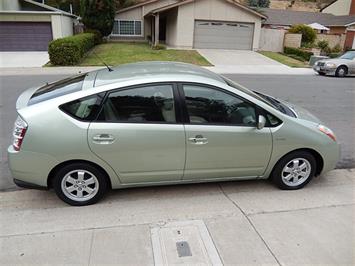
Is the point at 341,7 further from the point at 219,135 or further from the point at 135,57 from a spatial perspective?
the point at 219,135

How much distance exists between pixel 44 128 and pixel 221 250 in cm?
209

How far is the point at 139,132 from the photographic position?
10.5 feet

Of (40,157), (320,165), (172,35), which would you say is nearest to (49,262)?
(40,157)

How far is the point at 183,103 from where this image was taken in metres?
3.32

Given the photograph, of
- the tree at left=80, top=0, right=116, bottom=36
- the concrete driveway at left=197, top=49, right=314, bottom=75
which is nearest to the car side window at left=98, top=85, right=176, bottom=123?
the concrete driveway at left=197, top=49, right=314, bottom=75

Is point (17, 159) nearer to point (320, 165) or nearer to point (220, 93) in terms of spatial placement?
point (220, 93)

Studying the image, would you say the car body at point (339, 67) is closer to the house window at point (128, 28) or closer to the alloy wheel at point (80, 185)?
the alloy wheel at point (80, 185)

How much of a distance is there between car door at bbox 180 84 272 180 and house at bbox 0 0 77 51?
23150mm

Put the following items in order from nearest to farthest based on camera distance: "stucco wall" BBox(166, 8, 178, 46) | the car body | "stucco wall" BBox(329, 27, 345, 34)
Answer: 1. the car body
2. "stucco wall" BBox(166, 8, 178, 46)
3. "stucco wall" BBox(329, 27, 345, 34)

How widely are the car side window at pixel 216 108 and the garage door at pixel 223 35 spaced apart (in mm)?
22320

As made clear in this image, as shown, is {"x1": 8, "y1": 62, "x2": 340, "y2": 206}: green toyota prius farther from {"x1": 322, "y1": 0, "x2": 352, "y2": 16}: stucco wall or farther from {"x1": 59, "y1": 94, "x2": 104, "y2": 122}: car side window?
{"x1": 322, "y1": 0, "x2": 352, "y2": 16}: stucco wall

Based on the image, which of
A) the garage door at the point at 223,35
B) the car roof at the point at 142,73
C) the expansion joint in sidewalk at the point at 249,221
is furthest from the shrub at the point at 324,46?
the expansion joint in sidewalk at the point at 249,221

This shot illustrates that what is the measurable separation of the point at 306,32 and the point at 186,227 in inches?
1082

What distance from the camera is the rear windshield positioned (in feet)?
11.0
